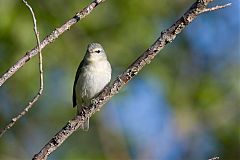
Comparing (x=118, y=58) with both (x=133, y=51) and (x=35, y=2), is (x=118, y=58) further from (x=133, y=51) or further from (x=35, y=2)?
(x=35, y=2)

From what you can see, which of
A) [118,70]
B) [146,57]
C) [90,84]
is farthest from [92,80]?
[146,57]

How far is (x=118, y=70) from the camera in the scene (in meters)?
5.76

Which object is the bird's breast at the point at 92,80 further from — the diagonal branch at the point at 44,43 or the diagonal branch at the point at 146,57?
the diagonal branch at the point at 146,57

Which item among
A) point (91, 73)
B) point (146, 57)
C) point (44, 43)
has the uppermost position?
point (91, 73)

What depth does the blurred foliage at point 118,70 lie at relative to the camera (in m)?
5.47

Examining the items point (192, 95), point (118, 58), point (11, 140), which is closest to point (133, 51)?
point (118, 58)

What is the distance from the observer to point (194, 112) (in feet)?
21.2

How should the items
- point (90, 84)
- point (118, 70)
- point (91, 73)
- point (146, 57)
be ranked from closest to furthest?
point (146, 57)
point (90, 84)
point (91, 73)
point (118, 70)

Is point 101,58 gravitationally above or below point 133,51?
below

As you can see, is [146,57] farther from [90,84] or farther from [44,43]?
[90,84]

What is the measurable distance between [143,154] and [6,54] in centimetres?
155

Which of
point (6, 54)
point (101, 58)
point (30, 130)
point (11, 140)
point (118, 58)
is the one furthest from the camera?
point (30, 130)

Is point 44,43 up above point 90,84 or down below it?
below

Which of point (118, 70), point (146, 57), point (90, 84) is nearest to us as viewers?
point (146, 57)
